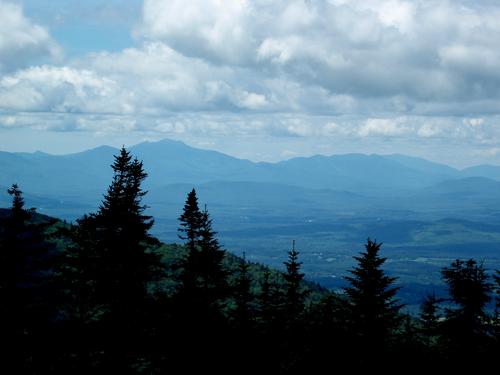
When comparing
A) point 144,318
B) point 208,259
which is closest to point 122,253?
point 144,318

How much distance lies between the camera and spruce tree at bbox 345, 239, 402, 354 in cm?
2064

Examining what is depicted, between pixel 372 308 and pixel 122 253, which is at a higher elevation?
pixel 122 253

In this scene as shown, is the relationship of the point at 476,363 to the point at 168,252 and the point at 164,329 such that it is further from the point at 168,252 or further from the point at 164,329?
the point at 168,252

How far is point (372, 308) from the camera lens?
2094 cm

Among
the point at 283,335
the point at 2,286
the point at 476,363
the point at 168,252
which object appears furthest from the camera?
the point at 168,252

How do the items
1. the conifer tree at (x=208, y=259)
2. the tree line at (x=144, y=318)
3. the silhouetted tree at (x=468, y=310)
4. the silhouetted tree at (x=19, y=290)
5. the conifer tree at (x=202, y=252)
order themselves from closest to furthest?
the silhouetted tree at (x=19, y=290), the tree line at (x=144, y=318), the silhouetted tree at (x=468, y=310), the conifer tree at (x=202, y=252), the conifer tree at (x=208, y=259)

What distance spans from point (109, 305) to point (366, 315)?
9617 mm

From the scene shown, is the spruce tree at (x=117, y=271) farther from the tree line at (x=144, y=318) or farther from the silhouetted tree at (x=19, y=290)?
the silhouetted tree at (x=19, y=290)

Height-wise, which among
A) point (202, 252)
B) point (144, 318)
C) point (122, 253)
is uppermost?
point (122, 253)

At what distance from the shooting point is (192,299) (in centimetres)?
1714

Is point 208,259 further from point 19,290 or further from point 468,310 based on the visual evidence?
point 19,290

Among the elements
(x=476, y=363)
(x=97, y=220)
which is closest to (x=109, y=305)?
(x=97, y=220)

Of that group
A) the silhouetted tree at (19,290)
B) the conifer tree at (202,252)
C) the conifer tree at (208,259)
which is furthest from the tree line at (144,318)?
the conifer tree at (208,259)

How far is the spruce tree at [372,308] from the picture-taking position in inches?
813
